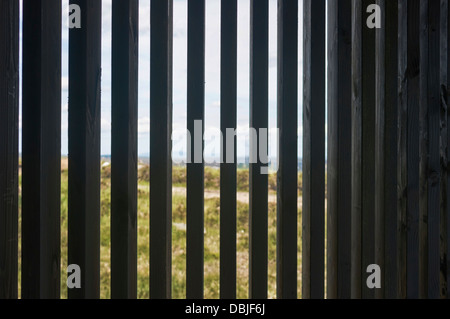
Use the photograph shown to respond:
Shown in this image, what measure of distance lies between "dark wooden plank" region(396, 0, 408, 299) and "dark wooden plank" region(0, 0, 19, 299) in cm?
169

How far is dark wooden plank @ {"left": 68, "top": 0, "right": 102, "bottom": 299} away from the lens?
1241 millimetres

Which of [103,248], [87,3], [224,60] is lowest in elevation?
[103,248]

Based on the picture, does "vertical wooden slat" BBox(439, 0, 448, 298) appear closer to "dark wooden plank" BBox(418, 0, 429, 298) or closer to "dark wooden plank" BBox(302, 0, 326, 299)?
"dark wooden plank" BBox(418, 0, 429, 298)

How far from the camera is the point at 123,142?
1.27m

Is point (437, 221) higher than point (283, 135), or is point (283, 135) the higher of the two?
point (283, 135)

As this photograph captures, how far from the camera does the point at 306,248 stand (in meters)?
1.38

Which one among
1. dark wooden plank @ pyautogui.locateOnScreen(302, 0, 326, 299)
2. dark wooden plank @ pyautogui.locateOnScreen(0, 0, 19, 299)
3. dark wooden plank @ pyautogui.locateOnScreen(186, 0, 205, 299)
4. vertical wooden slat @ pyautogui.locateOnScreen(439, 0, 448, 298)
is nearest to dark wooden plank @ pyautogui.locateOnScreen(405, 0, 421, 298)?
vertical wooden slat @ pyautogui.locateOnScreen(439, 0, 448, 298)

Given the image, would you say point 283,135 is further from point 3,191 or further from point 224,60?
point 3,191

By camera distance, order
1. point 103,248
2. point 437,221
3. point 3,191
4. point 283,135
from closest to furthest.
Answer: point 3,191 → point 283,135 → point 437,221 → point 103,248

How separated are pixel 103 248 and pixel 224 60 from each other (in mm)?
2873

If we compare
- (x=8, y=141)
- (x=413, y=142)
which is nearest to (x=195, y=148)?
(x=8, y=141)

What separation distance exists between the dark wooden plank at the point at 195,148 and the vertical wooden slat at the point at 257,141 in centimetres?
22

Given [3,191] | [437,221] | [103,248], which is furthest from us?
[103,248]
